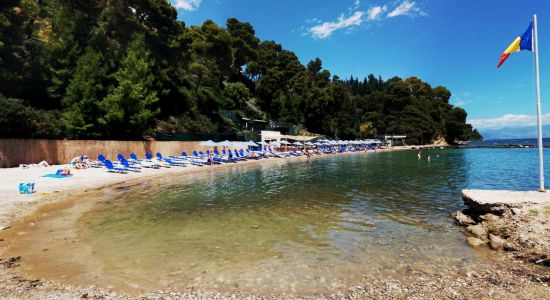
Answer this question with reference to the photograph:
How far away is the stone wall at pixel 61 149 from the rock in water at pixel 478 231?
1021 inches

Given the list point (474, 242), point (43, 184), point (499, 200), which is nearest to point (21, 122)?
point (43, 184)

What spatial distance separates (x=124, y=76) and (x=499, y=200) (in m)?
32.1

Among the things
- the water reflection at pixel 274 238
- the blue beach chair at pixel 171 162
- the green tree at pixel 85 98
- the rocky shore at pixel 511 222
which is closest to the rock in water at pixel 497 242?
the rocky shore at pixel 511 222

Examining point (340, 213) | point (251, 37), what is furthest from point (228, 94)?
point (340, 213)

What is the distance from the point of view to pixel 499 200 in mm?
8648

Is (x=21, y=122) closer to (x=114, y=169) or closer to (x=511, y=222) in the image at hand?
(x=114, y=169)

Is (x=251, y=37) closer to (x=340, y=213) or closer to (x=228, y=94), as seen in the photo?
(x=228, y=94)

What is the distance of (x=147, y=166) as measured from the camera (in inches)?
1016

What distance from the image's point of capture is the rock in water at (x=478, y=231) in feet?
25.1

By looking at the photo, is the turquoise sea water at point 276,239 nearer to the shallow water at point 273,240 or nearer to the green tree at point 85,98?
the shallow water at point 273,240

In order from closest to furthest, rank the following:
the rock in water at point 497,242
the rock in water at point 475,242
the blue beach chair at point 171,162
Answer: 1. the rock in water at point 497,242
2. the rock in water at point 475,242
3. the blue beach chair at point 171,162

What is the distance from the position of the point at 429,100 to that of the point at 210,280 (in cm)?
11772

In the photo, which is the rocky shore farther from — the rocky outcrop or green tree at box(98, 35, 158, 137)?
green tree at box(98, 35, 158, 137)

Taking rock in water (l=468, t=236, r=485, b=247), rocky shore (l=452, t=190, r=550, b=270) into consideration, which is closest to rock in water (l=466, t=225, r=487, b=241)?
rocky shore (l=452, t=190, r=550, b=270)
